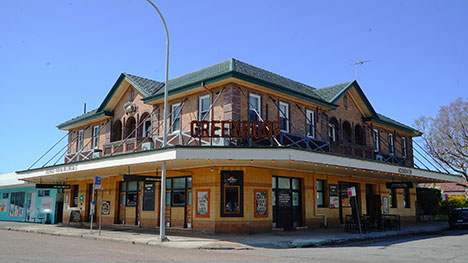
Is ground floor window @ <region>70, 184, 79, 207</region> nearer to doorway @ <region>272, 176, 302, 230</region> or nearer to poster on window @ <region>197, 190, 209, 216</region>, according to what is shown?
poster on window @ <region>197, 190, 209, 216</region>

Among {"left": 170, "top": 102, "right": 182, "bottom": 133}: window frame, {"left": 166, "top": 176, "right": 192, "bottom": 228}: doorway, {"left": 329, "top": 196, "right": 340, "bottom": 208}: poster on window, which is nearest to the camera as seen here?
{"left": 166, "top": 176, "right": 192, "bottom": 228}: doorway

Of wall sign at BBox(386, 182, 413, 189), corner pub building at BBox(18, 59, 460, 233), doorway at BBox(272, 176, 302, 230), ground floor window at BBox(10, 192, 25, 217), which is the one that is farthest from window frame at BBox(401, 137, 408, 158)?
ground floor window at BBox(10, 192, 25, 217)

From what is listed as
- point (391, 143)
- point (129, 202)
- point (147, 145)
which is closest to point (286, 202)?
point (147, 145)

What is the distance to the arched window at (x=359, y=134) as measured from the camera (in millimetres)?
26827

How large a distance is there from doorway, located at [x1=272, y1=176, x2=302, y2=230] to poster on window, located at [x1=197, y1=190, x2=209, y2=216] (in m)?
3.47

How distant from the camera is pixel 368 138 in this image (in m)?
27.4

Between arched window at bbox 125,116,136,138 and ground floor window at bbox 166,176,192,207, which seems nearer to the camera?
ground floor window at bbox 166,176,192,207

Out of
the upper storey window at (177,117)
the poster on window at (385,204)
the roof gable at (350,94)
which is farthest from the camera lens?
the poster on window at (385,204)

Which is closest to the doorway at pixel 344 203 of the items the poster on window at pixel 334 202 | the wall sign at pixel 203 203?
the poster on window at pixel 334 202

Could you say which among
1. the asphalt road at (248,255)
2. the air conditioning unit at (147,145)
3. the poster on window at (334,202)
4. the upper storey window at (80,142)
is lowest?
the asphalt road at (248,255)

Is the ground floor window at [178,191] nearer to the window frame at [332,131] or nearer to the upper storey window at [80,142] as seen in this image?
the window frame at [332,131]

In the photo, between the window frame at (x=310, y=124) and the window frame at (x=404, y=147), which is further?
the window frame at (x=404, y=147)

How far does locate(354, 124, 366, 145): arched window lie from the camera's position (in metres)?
26.8

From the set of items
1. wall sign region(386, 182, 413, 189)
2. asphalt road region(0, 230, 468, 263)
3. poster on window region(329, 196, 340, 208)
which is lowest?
asphalt road region(0, 230, 468, 263)
